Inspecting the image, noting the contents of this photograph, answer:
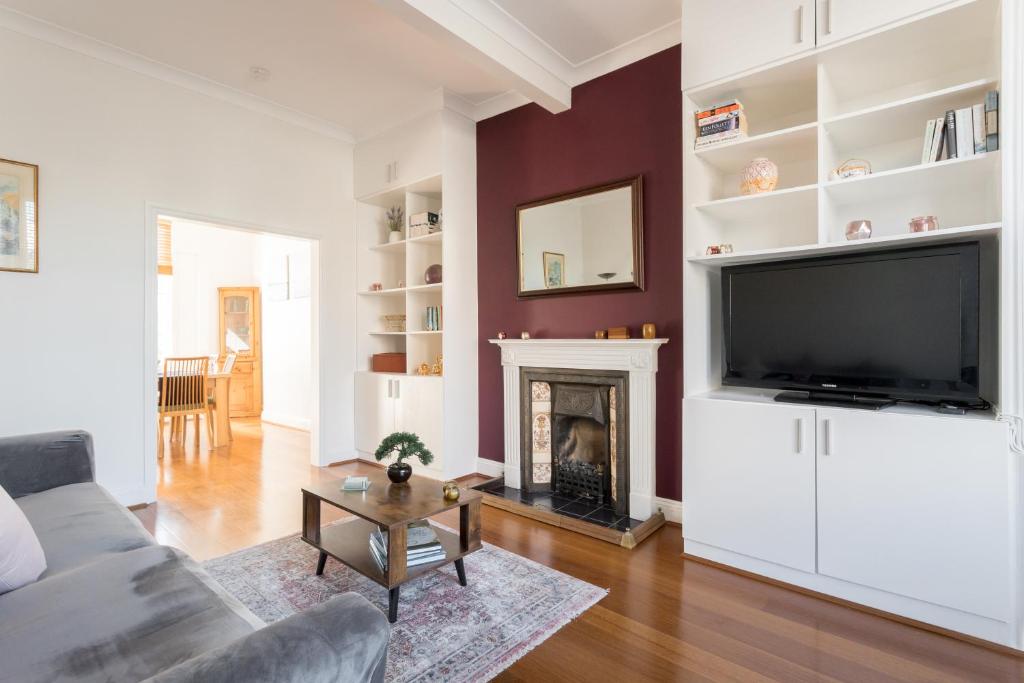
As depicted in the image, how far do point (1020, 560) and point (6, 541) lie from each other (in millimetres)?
3316

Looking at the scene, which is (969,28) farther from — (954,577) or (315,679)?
(315,679)

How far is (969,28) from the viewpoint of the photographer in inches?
81.2

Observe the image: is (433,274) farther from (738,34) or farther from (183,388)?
(183,388)

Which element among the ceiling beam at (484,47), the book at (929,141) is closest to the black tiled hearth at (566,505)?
the book at (929,141)

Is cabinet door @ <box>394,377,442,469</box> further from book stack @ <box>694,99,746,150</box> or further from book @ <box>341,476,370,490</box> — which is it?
book stack @ <box>694,99,746,150</box>

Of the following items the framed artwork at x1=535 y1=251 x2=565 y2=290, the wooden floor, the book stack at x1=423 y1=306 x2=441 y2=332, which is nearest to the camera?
the wooden floor

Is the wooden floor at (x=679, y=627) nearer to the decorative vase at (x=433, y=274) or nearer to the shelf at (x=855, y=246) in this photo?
the shelf at (x=855, y=246)

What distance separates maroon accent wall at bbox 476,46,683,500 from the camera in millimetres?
3139

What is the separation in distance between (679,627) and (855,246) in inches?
70.9

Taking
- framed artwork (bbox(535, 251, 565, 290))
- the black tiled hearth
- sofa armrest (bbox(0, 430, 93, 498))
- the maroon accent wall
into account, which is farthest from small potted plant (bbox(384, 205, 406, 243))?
sofa armrest (bbox(0, 430, 93, 498))

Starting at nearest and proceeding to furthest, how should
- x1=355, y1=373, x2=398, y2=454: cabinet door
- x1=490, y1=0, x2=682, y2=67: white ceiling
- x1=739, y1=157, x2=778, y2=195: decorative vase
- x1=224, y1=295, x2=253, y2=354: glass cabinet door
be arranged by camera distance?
x1=739, y1=157, x2=778, y2=195: decorative vase < x1=490, y1=0, x2=682, y2=67: white ceiling < x1=355, y1=373, x2=398, y2=454: cabinet door < x1=224, y1=295, x2=253, y2=354: glass cabinet door

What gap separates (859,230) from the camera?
2.28 meters

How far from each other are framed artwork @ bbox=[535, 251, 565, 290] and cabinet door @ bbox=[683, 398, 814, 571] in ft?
4.66

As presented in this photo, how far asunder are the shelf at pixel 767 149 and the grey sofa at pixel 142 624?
102 inches
